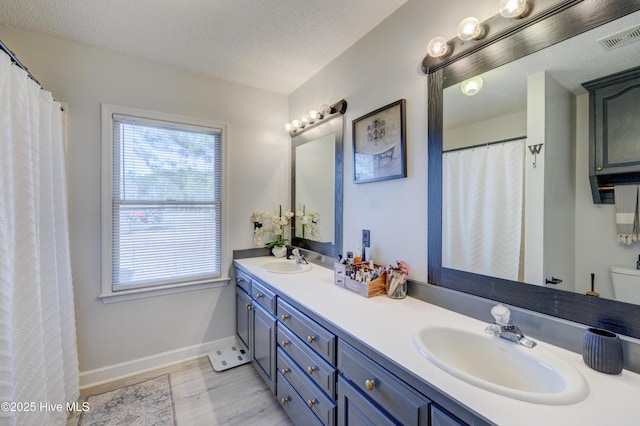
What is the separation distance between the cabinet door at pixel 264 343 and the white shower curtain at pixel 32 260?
3.74ft

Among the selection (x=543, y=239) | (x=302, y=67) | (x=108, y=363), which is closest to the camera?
(x=543, y=239)

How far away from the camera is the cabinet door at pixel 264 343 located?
5.92 feet

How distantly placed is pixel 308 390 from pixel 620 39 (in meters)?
1.91

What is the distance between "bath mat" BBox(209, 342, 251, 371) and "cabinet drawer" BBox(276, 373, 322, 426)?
722mm

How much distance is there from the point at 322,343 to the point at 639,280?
45.9 inches

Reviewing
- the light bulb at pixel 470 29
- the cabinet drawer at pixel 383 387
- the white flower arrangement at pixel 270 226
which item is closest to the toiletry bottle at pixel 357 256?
the cabinet drawer at pixel 383 387

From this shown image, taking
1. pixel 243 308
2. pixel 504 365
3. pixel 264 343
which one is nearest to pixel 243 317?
pixel 243 308

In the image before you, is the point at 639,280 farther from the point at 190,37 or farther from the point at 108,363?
the point at 108,363

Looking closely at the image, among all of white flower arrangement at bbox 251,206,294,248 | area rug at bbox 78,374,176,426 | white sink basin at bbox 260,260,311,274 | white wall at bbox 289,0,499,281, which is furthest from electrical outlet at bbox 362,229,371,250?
area rug at bbox 78,374,176,426

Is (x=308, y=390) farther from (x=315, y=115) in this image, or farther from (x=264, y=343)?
(x=315, y=115)

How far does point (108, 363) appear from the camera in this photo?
2113mm

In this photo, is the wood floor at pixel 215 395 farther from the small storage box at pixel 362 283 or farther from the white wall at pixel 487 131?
the white wall at pixel 487 131

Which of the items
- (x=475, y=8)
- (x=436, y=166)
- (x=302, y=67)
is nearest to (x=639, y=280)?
(x=436, y=166)

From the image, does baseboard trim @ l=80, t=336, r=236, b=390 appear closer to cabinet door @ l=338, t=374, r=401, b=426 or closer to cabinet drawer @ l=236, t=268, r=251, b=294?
cabinet drawer @ l=236, t=268, r=251, b=294
